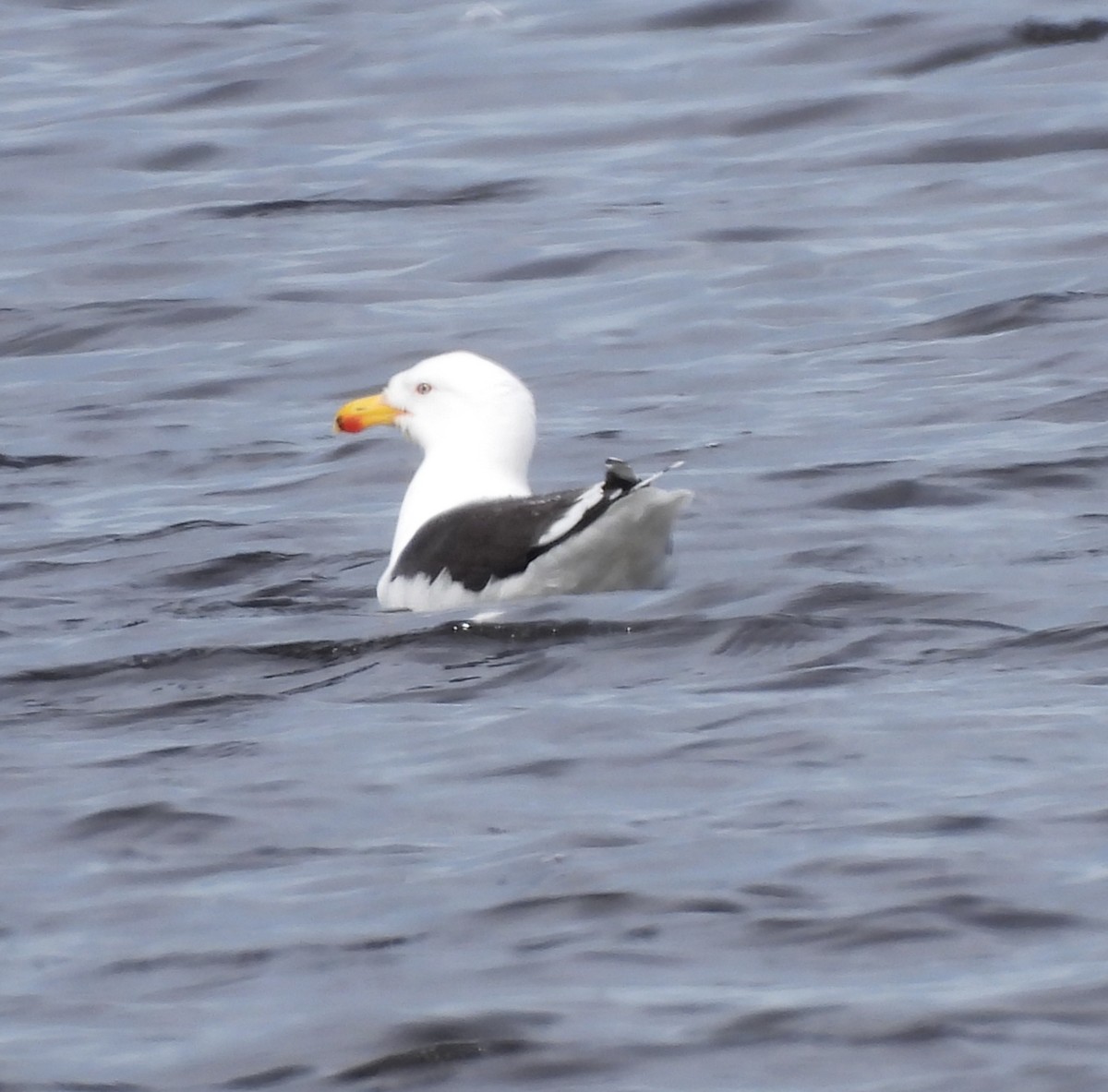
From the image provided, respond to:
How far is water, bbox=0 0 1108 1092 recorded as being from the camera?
620 centimetres

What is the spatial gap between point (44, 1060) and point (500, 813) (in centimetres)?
167

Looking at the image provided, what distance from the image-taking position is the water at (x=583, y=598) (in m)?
6.20

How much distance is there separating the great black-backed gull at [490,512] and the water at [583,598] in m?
0.18

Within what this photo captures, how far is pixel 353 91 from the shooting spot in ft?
69.5

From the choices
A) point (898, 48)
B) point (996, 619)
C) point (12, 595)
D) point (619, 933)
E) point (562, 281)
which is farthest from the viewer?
point (898, 48)

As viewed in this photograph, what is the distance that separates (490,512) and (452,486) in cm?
76

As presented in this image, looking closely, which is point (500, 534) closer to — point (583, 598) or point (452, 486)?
point (583, 598)

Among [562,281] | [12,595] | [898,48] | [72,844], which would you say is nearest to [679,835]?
[72,844]

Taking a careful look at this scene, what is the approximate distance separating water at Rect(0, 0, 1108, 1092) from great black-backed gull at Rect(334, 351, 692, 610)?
179mm

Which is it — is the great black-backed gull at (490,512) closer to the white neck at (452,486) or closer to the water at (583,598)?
the white neck at (452,486)

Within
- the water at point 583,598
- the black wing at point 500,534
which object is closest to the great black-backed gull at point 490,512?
the black wing at point 500,534

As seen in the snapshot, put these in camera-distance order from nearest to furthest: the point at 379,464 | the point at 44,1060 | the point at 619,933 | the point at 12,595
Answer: the point at 44,1060
the point at 619,933
the point at 12,595
the point at 379,464

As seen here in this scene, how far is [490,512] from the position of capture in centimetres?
995

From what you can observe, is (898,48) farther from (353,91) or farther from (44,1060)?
(44,1060)
